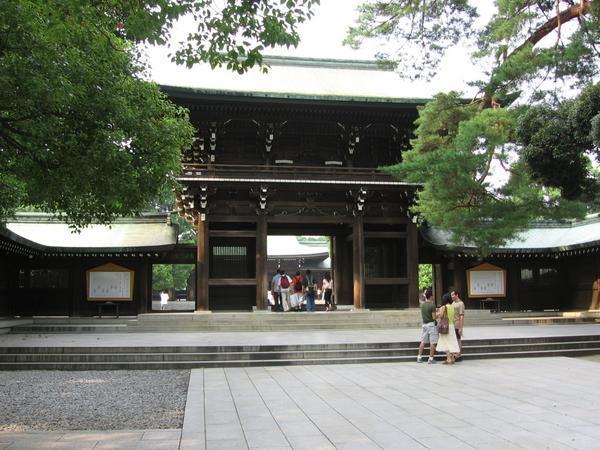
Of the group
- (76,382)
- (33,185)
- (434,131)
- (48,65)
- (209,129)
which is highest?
(209,129)

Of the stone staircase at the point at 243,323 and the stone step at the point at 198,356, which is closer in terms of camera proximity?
the stone step at the point at 198,356

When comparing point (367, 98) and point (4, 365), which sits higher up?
point (367, 98)

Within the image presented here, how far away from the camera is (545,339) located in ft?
44.2

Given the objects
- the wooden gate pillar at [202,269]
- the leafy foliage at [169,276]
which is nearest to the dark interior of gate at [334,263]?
the wooden gate pillar at [202,269]

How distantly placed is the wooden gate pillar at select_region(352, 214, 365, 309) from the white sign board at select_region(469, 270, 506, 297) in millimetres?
5610

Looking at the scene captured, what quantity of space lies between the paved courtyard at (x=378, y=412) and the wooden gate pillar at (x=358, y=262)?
936 cm

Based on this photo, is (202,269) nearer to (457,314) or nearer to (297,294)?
(297,294)

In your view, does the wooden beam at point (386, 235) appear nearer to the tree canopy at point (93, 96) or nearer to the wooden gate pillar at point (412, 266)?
the wooden gate pillar at point (412, 266)

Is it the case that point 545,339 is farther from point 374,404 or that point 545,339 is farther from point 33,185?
point 33,185

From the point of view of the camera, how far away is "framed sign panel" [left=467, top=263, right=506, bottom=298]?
74.6 feet

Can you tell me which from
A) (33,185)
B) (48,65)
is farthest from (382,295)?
(48,65)

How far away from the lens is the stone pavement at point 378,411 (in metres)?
5.45

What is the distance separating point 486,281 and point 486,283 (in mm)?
86

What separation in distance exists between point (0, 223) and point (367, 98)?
12297 mm
